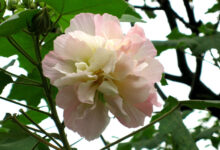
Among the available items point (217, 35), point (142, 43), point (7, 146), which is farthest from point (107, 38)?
point (217, 35)

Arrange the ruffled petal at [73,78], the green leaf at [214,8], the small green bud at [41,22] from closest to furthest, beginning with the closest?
the ruffled petal at [73,78]
the small green bud at [41,22]
the green leaf at [214,8]

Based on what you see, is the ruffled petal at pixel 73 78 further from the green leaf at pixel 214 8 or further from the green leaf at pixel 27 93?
the green leaf at pixel 214 8

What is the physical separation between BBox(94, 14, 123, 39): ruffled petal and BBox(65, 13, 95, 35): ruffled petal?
12 mm

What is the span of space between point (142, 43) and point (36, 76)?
1.47 feet

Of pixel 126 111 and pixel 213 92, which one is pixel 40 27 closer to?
pixel 126 111

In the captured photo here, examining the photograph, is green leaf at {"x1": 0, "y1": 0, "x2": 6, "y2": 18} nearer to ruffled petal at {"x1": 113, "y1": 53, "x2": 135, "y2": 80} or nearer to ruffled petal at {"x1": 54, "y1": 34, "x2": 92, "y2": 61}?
ruffled petal at {"x1": 54, "y1": 34, "x2": 92, "y2": 61}

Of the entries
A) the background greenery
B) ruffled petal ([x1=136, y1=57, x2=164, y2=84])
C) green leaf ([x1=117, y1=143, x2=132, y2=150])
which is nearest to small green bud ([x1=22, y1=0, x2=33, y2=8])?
the background greenery

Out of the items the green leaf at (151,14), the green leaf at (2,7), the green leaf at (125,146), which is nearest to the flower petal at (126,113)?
the green leaf at (2,7)

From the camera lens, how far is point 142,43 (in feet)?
2.22

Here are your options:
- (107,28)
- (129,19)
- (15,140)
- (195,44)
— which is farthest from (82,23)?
(195,44)

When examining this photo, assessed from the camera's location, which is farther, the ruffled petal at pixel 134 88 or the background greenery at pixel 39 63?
the background greenery at pixel 39 63

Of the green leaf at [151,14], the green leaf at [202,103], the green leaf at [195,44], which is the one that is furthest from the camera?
the green leaf at [151,14]

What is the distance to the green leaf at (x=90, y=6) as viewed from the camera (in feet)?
2.66

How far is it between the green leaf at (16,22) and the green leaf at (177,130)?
561mm
